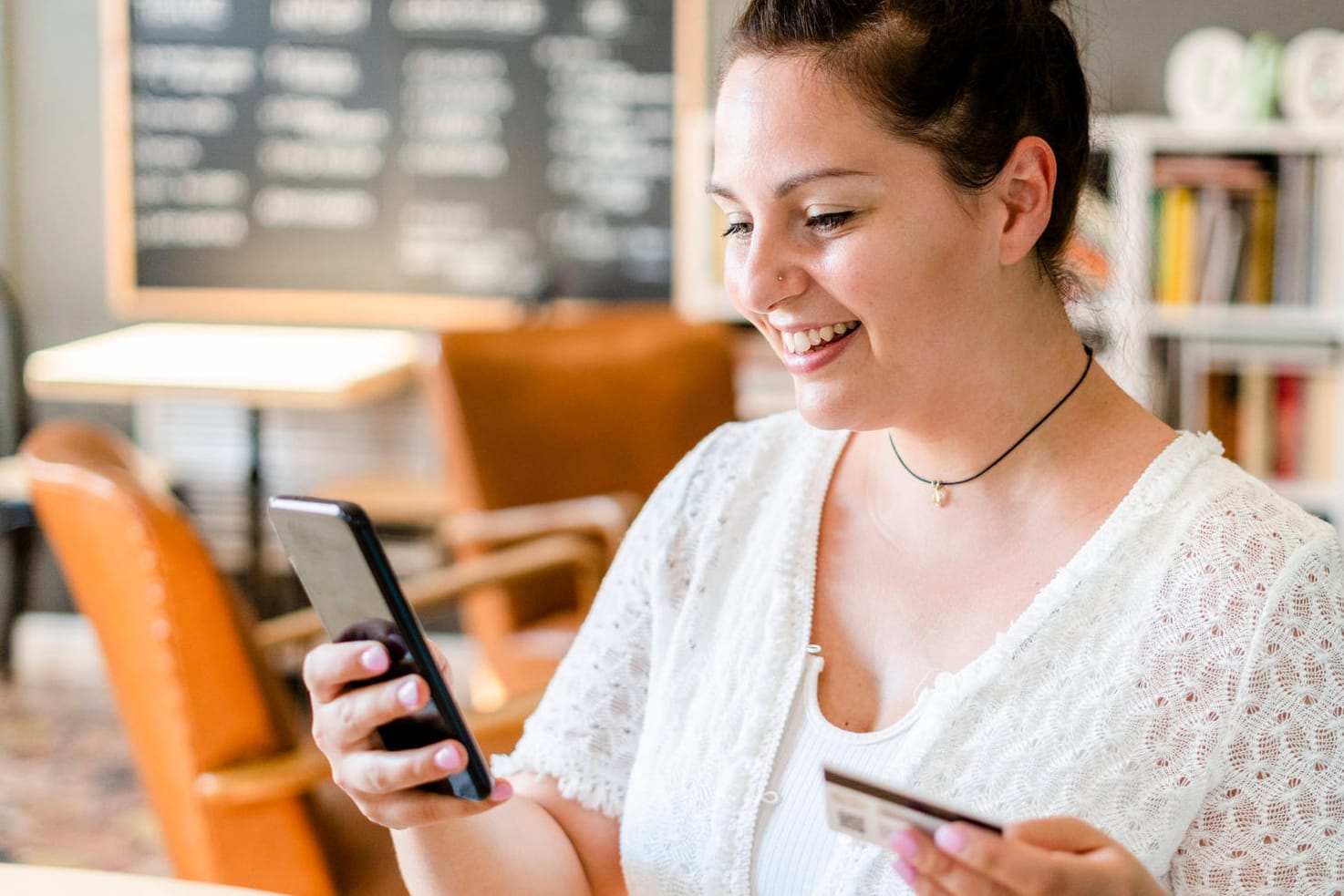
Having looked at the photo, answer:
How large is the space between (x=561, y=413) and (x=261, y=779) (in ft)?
3.78

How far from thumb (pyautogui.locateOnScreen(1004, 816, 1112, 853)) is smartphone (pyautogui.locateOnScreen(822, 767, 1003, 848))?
0.10 feet

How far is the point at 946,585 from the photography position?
1143 mm

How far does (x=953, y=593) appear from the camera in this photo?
114 centimetres

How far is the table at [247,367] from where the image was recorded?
330cm

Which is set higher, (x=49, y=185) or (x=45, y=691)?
(x=49, y=185)

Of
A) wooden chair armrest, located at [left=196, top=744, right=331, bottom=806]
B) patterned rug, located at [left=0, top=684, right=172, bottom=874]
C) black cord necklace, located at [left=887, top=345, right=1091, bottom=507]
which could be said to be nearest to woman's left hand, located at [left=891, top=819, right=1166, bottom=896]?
black cord necklace, located at [left=887, top=345, right=1091, bottom=507]

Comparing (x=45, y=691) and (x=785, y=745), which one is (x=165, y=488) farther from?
(x=785, y=745)

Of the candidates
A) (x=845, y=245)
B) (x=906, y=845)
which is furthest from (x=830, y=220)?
(x=906, y=845)

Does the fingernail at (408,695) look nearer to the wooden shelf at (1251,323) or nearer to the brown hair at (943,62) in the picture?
the brown hair at (943,62)

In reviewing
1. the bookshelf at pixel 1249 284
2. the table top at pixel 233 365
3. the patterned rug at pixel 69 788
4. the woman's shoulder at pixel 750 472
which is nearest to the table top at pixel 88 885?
the woman's shoulder at pixel 750 472

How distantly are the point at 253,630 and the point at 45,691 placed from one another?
2.57 meters

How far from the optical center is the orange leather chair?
1.59 meters

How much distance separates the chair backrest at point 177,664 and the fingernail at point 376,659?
0.68 m

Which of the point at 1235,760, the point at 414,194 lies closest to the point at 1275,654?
the point at 1235,760
